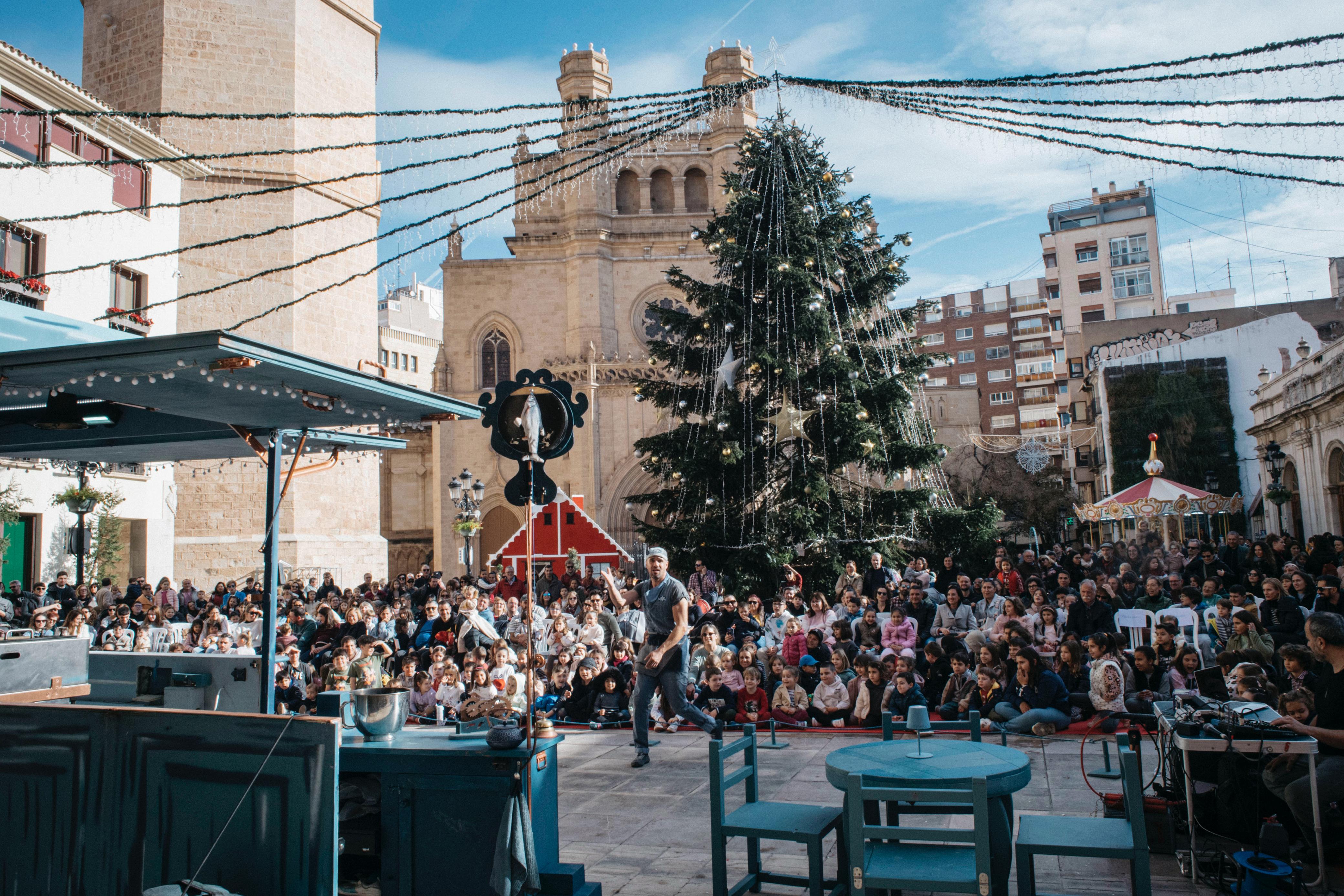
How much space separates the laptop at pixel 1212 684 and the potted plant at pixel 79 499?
15.8 meters

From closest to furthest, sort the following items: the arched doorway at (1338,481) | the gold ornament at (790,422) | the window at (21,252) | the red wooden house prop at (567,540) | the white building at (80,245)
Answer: the gold ornament at (790,422), the window at (21,252), the white building at (80,245), the arched doorway at (1338,481), the red wooden house prop at (567,540)

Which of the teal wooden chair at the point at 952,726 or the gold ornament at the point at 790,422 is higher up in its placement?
the gold ornament at the point at 790,422

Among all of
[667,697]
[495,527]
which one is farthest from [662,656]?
[495,527]

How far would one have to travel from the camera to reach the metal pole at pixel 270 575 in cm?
530

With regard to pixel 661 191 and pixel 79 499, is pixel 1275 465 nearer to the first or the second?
pixel 661 191

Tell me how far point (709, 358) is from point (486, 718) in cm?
1172

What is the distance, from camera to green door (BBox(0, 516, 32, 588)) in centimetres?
1753

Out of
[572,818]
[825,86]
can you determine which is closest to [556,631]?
[572,818]

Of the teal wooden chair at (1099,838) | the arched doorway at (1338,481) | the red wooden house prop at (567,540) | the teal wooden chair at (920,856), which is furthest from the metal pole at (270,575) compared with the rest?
the arched doorway at (1338,481)

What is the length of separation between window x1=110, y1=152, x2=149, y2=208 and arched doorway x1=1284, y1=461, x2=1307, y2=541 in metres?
25.7

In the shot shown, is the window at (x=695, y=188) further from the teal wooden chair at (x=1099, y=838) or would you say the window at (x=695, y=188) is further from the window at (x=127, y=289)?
the teal wooden chair at (x=1099, y=838)

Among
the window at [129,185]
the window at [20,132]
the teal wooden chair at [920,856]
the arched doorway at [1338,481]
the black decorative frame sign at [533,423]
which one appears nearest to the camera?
the teal wooden chair at [920,856]

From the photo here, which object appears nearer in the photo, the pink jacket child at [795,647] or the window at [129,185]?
the pink jacket child at [795,647]

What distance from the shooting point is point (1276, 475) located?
19.5 m
